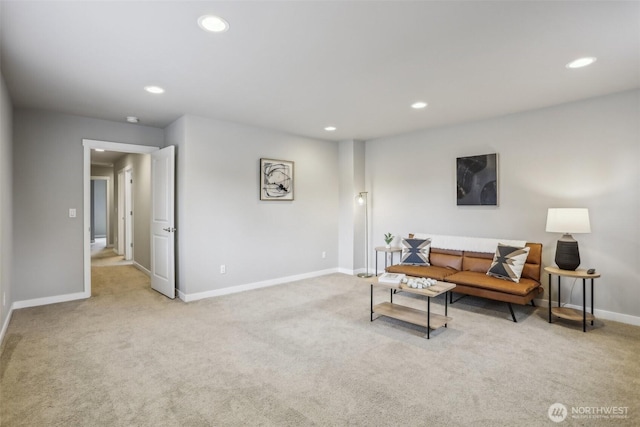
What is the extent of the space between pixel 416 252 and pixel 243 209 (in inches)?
102

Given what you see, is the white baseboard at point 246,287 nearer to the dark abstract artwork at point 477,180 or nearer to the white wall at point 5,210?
the white wall at point 5,210

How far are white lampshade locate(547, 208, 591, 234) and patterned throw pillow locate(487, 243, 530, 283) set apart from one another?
0.48 m

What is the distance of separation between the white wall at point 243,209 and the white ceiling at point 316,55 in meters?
0.66

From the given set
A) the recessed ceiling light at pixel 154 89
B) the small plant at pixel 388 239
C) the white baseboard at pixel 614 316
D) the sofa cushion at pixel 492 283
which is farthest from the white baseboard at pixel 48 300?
the white baseboard at pixel 614 316

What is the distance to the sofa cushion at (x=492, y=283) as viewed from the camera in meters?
3.46

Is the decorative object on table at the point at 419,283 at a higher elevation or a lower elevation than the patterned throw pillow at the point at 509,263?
lower

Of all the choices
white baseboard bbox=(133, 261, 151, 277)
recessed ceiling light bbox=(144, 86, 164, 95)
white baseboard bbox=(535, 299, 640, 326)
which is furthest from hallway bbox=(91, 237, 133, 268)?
white baseboard bbox=(535, 299, 640, 326)

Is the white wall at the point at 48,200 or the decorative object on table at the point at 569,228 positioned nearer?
the decorative object on table at the point at 569,228

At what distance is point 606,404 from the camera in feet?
6.74

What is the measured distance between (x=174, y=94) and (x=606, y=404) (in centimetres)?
438

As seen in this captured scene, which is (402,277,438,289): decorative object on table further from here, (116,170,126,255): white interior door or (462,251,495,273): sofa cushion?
(116,170,126,255): white interior door

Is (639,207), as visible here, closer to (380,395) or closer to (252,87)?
(380,395)

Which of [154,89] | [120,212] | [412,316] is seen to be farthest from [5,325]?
[120,212]

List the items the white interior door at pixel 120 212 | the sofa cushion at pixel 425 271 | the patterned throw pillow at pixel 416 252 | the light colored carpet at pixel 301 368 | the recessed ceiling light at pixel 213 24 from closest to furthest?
the light colored carpet at pixel 301 368 < the recessed ceiling light at pixel 213 24 < the sofa cushion at pixel 425 271 < the patterned throw pillow at pixel 416 252 < the white interior door at pixel 120 212
